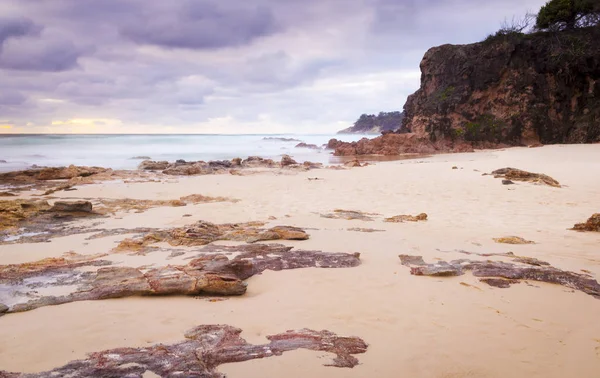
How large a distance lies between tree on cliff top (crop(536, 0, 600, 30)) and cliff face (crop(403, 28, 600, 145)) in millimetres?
1072

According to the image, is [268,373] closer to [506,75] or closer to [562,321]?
[562,321]

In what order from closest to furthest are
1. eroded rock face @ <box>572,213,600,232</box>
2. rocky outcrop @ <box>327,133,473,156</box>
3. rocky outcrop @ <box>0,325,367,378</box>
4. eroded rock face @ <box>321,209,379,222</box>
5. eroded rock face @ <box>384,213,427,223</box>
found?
rocky outcrop @ <box>0,325,367,378</box>, eroded rock face @ <box>572,213,600,232</box>, eroded rock face @ <box>384,213,427,223</box>, eroded rock face @ <box>321,209,379,222</box>, rocky outcrop @ <box>327,133,473,156</box>

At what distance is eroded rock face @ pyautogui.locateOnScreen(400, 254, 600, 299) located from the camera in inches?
142

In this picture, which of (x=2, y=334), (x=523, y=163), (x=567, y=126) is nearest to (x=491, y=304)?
(x=2, y=334)

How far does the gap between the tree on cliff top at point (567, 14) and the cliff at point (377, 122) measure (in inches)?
2370


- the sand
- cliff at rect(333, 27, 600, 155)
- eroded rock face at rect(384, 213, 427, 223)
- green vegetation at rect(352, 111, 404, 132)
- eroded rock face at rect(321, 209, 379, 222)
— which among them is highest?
green vegetation at rect(352, 111, 404, 132)

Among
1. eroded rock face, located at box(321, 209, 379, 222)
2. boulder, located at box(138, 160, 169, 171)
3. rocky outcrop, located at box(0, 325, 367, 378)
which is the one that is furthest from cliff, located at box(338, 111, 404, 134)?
rocky outcrop, located at box(0, 325, 367, 378)

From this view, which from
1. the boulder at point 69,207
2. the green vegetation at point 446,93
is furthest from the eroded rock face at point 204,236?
the green vegetation at point 446,93

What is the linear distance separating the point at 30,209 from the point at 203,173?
31.4 feet

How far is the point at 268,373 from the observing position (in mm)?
2250

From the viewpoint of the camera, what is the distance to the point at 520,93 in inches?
966

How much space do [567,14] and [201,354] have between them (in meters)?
29.9

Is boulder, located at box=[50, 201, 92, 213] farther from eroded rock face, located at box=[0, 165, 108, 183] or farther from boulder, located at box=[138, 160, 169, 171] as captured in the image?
boulder, located at box=[138, 160, 169, 171]

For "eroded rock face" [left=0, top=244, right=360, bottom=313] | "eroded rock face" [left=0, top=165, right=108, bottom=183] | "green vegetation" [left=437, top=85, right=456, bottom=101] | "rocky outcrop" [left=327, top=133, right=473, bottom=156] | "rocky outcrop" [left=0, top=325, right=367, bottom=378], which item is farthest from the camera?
"green vegetation" [left=437, top=85, right=456, bottom=101]
